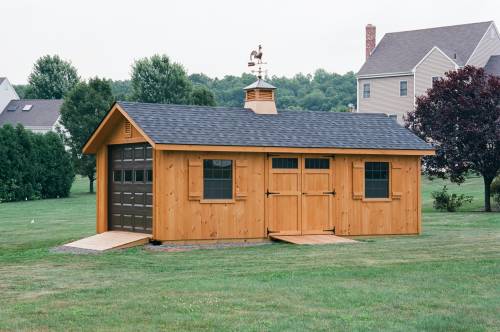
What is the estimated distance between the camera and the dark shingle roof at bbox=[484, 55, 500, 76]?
6062cm

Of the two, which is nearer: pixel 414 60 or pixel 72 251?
pixel 72 251

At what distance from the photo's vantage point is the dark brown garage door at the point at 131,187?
2266 cm

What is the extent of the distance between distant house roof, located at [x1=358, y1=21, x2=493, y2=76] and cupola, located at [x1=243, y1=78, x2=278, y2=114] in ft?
122

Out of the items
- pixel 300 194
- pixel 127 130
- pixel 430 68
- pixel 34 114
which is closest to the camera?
pixel 127 130

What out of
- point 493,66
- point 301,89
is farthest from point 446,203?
point 301,89

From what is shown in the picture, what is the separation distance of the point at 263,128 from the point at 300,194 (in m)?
1.95

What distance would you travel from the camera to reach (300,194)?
2375cm

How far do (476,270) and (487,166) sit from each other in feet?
67.6

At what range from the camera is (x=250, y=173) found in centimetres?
2300

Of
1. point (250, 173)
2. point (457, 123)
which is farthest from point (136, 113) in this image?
point (457, 123)

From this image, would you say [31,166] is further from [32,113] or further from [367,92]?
[32,113]

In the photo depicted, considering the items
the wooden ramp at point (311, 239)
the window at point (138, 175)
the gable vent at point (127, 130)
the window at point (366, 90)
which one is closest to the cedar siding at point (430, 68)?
the window at point (366, 90)

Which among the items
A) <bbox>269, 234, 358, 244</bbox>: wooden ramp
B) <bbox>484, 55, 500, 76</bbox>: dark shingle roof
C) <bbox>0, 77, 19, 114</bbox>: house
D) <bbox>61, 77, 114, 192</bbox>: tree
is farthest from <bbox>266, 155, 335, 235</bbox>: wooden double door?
<bbox>0, 77, 19, 114</bbox>: house

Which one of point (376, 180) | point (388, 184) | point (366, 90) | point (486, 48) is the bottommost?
point (388, 184)
